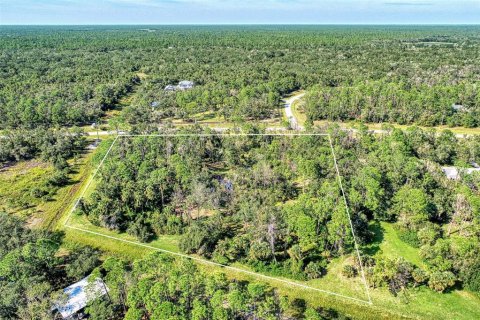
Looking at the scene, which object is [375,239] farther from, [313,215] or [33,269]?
[33,269]

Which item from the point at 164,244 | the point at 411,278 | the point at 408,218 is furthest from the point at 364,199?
the point at 164,244

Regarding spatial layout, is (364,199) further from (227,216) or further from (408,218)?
(227,216)

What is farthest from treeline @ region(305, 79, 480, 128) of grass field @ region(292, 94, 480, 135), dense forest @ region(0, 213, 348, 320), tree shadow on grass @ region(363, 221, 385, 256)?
dense forest @ region(0, 213, 348, 320)

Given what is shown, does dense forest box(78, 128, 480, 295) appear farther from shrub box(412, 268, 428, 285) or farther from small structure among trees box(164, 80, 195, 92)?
small structure among trees box(164, 80, 195, 92)

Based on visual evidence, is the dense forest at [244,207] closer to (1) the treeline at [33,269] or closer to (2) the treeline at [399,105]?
(1) the treeline at [33,269]

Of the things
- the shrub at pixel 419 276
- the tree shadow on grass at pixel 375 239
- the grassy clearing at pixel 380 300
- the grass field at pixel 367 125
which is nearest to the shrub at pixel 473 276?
the grassy clearing at pixel 380 300

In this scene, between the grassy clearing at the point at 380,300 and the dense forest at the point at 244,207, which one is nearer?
the dense forest at the point at 244,207
